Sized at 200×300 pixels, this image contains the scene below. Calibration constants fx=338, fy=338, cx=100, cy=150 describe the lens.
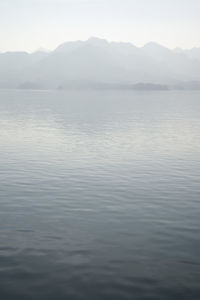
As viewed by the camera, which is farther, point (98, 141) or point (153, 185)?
point (98, 141)

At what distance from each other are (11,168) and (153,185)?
→ 682 inches

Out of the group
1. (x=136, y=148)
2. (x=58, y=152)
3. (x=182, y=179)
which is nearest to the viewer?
(x=182, y=179)

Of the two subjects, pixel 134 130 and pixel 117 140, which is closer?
pixel 117 140

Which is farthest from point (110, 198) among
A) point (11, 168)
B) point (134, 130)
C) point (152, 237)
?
point (134, 130)

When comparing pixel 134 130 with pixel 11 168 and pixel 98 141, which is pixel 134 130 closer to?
pixel 98 141

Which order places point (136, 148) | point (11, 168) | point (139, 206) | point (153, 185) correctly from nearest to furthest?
point (139, 206) → point (153, 185) → point (11, 168) → point (136, 148)

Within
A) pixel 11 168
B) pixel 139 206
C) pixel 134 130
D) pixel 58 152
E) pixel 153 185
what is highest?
pixel 134 130

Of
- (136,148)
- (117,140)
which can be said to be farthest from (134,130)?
(136,148)

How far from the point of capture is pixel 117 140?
2494 inches

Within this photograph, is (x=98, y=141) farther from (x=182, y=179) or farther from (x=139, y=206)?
(x=139, y=206)

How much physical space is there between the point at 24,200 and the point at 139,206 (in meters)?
9.79

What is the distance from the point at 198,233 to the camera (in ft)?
74.4

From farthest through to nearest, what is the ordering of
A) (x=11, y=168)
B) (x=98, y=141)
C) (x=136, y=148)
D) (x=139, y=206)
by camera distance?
(x=98, y=141)
(x=136, y=148)
(x=11, y=168)
(x=139, y=206)

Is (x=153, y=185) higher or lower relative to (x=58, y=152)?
lower
